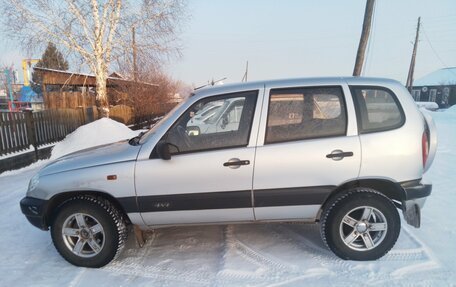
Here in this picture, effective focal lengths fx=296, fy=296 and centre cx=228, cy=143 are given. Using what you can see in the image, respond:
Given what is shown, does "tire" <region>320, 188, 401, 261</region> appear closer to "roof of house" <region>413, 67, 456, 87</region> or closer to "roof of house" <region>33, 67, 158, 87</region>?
"roof of house" <region>33, 67, 158, 87</region>

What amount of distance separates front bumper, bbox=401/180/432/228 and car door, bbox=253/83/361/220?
60cm

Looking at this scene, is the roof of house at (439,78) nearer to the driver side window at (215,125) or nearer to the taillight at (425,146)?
the taillight at (425,146)

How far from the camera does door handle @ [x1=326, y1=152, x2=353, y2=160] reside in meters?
2.95

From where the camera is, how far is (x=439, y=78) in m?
50.6

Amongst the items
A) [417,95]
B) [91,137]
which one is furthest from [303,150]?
[417,95]

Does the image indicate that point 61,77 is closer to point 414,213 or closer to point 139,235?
point 139,235

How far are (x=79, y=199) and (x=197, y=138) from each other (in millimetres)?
1402

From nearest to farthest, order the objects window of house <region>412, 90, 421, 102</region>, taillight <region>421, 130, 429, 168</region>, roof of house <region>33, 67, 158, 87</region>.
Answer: taillight <region>421, 130, 429, 168</region> → roof of house <region>33, 67, 158, 87</region> → window of house <region>412, 90, 421, 102</region>

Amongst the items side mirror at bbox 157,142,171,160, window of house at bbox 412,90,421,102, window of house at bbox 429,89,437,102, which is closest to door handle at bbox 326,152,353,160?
side mirror at bbox 157,142,171,160

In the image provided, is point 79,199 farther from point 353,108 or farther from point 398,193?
point 398,193

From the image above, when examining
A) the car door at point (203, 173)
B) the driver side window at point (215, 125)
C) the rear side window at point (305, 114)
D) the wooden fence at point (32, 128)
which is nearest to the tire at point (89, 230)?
the car door at point (203, 173)

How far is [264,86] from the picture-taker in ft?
10.3

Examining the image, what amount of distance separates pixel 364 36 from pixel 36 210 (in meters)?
11.0

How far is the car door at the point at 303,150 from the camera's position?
2.95 metres
